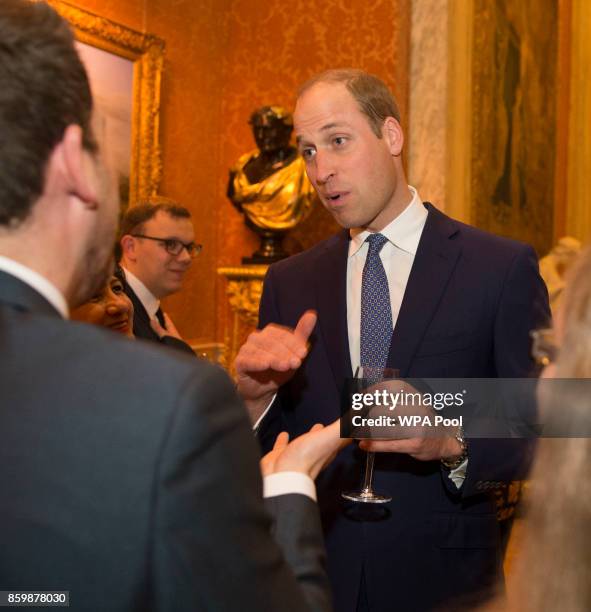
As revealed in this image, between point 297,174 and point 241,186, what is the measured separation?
0.46 meters

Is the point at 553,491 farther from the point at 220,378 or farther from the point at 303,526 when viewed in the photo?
the point at 303,526

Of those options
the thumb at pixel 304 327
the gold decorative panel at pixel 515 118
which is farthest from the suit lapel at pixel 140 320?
the gold decorative panel at pixel 515 118

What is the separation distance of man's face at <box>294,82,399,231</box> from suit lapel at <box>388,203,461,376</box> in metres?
0.18

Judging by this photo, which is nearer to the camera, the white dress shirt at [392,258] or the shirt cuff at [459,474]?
the shirt cuff at [459,474]

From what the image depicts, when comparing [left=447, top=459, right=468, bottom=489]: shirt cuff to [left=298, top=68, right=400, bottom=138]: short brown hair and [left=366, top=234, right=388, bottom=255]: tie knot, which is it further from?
[left=298, top=68, right=400, bottom=138]: short brown hair

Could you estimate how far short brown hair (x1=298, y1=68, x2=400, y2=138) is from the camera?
2701 millimetres

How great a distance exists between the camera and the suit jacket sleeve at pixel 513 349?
7.30 feet

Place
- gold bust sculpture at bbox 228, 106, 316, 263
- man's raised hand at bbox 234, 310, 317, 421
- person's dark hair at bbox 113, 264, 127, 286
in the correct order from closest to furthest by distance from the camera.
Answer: man's raised hand at bbox 234, 310, 317, 421 → person's dark hair at bbox 113, 264, 127, 286 → gold bust sculpture at bbox 228, 106, 316, 263

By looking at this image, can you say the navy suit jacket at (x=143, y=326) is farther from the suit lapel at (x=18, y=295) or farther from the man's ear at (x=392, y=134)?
the suit lapel at (x=18, y=295)

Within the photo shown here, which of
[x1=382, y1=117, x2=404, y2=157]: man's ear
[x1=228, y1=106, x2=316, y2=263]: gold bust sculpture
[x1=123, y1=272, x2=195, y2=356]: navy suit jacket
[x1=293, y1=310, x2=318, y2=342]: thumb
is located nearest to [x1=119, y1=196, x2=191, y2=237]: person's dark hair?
[x1=123, y1=272, x2=195, y2=356]: navy suit jacket

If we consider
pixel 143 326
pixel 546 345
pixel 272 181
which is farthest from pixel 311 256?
pixel 272 181

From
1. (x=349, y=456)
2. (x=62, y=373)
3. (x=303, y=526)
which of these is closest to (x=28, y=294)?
(x=62, y=373)

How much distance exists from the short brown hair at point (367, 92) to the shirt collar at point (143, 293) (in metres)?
1.91

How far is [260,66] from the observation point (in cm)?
685
